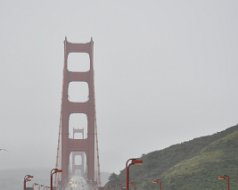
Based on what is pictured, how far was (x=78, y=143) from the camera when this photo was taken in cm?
7131

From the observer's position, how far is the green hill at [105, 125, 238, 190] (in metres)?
49.8

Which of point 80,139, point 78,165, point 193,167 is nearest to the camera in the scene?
point 193,167

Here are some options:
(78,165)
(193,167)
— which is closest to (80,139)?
(193,167)

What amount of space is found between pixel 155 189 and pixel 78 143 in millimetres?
20300

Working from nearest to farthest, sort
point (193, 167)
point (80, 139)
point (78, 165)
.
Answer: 1. point (193, 167)
2. point (80, 139)
3. point (78, 165)

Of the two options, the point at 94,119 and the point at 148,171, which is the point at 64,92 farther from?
the point at 148,171

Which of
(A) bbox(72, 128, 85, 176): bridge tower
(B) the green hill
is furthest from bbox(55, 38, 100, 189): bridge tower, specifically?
(A) bbox(72, 128, 85, 176): bridge tower

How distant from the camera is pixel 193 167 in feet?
185

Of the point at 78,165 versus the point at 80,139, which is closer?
the point at 80,139

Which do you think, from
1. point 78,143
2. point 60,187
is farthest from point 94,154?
point 60,187

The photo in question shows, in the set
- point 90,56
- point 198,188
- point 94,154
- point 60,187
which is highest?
point 90,56

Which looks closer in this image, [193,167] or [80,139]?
[193,167]

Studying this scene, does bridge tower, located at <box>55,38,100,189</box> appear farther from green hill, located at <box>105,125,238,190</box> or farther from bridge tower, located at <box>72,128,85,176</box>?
bridge tower, located at <box>72,128,85,176</box>

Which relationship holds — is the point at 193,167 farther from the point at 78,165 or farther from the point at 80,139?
the point at 78,165
